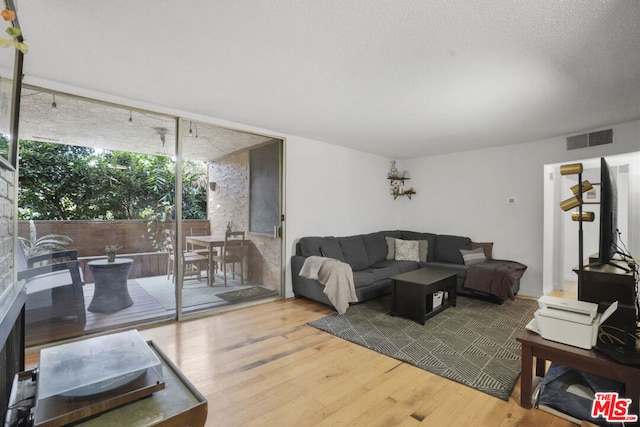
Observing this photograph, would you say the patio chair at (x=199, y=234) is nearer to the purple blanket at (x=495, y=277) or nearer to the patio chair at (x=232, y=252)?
the patio chair at (x=232, y=252)

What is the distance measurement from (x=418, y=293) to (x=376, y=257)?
65.9 inches

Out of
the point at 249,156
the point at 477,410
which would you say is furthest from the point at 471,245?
the point at 249,156

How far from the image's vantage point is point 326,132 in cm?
421

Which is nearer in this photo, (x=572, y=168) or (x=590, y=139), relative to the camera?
(x=572, y=168)

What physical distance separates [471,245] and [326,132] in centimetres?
306

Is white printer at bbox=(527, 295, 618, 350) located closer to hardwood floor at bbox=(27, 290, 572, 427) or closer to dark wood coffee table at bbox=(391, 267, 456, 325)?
hardwood floor at bbox=(27, 290, 572, 427)

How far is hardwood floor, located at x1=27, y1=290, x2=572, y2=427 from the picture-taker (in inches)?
71.1

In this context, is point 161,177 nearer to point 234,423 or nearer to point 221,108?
point 221,108

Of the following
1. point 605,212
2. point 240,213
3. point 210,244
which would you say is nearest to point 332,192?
point 240,213

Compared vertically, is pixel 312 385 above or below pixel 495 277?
below

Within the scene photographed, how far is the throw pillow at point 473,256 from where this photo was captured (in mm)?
4633

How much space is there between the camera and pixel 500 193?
193 inches

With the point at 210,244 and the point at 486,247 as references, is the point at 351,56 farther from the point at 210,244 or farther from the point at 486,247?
the point at 486,247

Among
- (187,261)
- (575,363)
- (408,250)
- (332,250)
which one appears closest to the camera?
(575,363)
